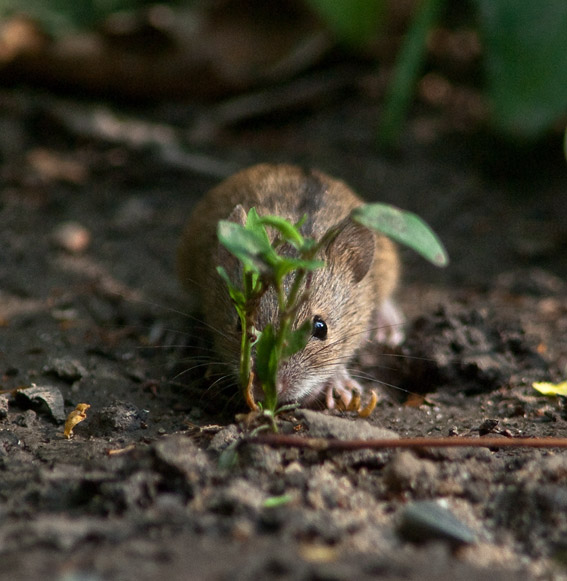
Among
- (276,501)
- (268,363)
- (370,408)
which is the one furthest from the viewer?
(370,408)

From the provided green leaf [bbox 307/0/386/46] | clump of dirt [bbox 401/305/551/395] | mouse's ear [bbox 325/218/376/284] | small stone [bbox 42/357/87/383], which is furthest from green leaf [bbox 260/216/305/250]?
green leaf [bbox 307/0/386/46]

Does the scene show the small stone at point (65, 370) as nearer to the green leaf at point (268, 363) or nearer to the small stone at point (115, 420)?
the small stone at point (115, 420)

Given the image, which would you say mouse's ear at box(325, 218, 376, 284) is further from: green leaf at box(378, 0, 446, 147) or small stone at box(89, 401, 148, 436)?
green leaf at box(378, 0, 446, 147)

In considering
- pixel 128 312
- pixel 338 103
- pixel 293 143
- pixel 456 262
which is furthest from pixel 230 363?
pixel 338 103

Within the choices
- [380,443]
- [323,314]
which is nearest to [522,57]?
[323,314]

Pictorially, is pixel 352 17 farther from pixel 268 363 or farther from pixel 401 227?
pixel 401 227
